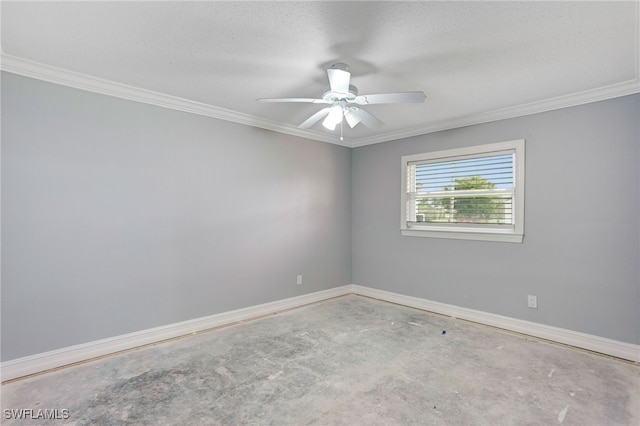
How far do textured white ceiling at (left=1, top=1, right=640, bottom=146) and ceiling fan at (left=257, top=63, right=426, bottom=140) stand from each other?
0.63 feet

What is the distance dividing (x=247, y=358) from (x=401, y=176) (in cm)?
300

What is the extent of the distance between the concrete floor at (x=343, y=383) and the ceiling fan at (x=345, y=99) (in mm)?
2076

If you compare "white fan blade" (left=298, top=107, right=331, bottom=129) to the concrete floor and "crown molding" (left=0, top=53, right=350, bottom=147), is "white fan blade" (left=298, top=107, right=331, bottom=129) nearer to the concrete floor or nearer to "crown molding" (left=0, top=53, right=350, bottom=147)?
"crown molding" (left=0, top=53, right=350, bottom=147)

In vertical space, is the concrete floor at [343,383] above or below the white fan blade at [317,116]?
below

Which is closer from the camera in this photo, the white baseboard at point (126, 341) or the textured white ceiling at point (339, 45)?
the textured white ceiling at point (339, 45)

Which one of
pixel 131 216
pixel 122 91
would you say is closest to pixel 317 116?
pixel 122 91

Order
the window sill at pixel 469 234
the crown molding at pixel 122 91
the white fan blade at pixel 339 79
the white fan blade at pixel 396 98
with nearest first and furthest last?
the white fan blade at pixel 339 79 → the white fan blade at pixel 396 98 → the crown molding at pixel 122 91 → the window sill at pixel 469 234

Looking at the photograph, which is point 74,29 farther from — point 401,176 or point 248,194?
→ point 401,176

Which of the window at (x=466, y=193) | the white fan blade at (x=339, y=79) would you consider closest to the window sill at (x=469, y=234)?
the window at (x=466, y=193)

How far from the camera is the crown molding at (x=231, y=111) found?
97.8 inches

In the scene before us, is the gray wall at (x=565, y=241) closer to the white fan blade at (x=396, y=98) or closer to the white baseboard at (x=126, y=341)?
the white fan blade at (x=396, y=98)

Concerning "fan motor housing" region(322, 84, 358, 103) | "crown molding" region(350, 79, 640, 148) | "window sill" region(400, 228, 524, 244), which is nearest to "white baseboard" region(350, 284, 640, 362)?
"window sill" region(400, 228, 524, 244)

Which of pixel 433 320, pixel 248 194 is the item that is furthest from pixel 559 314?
pixel 248 194

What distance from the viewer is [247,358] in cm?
275
